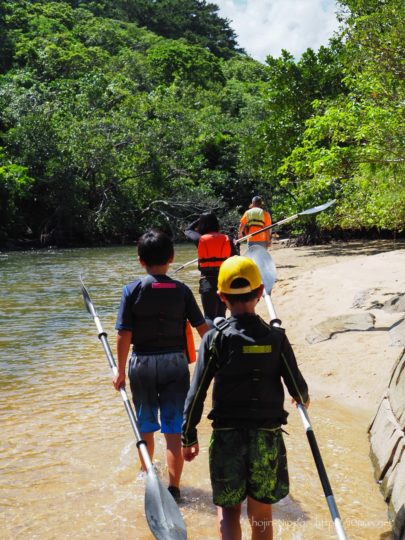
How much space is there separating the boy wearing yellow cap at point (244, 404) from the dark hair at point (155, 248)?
97 centimetres

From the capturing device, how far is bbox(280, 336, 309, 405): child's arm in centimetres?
283

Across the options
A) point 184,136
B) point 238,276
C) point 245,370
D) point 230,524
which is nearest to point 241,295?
point 238,276

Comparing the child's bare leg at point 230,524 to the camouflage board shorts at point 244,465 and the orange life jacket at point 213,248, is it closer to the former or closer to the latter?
the camouflage board shorts at point 244,465

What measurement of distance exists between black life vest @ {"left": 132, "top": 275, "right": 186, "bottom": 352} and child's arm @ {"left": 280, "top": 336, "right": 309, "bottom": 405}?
3.39 ft

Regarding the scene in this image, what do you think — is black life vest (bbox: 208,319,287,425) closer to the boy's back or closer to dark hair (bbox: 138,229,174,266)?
the boy's back

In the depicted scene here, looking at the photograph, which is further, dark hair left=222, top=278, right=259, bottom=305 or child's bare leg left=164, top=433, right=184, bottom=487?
child's bare leg left=164, top=433, right=184, bottom=487

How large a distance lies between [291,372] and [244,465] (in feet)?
1.46

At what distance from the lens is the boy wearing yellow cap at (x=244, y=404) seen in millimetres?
2748

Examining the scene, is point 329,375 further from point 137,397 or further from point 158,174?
point 158,174

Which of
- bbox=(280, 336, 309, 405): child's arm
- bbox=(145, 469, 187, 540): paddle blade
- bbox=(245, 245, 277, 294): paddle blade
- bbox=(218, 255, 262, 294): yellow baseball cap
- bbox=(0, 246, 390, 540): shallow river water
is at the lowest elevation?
bbox=(0, 246, 390, 540): shallow river water

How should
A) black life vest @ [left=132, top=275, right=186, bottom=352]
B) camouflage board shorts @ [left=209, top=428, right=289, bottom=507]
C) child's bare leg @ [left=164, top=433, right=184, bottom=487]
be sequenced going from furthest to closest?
1. child's bare leg @ [left=164, top=433, right=184, bottom=487]
2. black life vest @ [left=132, top=275, right=186, bottom=352]
3. camouflage board shorts @ [left=209, top=428, right=289, bottom=507]

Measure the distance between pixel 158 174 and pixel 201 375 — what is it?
32.7 m

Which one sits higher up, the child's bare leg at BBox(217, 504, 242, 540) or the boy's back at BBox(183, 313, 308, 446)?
the boy's back at BBox(183, 313, 308, 446)

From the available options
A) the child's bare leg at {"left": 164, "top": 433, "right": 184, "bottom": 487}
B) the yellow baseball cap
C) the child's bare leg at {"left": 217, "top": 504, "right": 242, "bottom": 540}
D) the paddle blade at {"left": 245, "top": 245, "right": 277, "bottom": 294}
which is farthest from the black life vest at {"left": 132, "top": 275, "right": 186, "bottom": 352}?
the paddle blade at {"left": 245, "top": 245, "right": 277, "bottom": 294}
